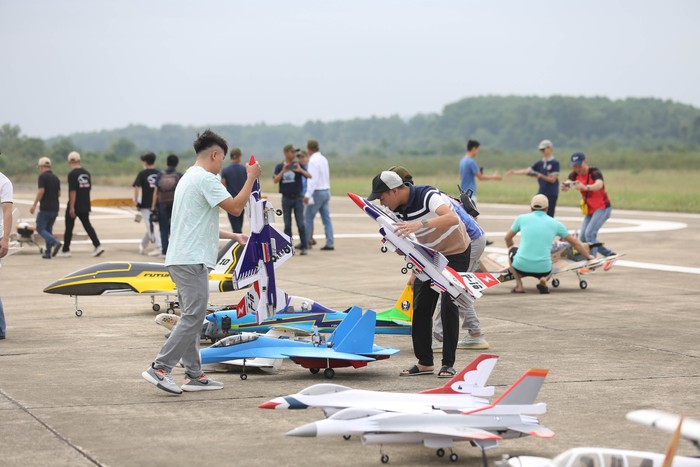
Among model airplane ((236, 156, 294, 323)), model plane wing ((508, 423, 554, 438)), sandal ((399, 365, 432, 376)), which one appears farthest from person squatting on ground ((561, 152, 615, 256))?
model plane wing ((508, 423, 554, 438))

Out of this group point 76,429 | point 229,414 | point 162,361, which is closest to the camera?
point 76,429

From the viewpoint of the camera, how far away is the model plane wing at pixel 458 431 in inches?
228

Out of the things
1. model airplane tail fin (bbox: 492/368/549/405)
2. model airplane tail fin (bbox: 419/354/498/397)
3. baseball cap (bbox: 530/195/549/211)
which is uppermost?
baseball cap (bbox: 530/195/549/211)

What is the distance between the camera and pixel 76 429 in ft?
22.1

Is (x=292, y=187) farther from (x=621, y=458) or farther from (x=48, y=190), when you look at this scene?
(x=621, y=458)

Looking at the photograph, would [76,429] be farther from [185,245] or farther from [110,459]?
[185,245]

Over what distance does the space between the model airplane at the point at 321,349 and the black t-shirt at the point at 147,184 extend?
39.1ft

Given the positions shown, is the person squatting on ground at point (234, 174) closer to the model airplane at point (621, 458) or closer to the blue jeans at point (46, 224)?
the blue jeans at point (46, 224)

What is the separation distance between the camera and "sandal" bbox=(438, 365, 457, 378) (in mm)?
8492

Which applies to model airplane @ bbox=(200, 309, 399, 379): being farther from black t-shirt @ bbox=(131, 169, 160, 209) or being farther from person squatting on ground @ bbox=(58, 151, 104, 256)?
person squatting on ground @ bbox=(58, 151, 104, 256)

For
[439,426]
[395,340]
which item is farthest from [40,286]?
[439,426]

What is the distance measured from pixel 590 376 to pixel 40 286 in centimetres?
1004

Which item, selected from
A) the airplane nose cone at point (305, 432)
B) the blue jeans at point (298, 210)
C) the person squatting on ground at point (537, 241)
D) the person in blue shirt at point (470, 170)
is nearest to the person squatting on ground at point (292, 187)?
the blue jeans at point (298, 210)

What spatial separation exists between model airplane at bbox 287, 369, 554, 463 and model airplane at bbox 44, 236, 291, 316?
6324 mm
